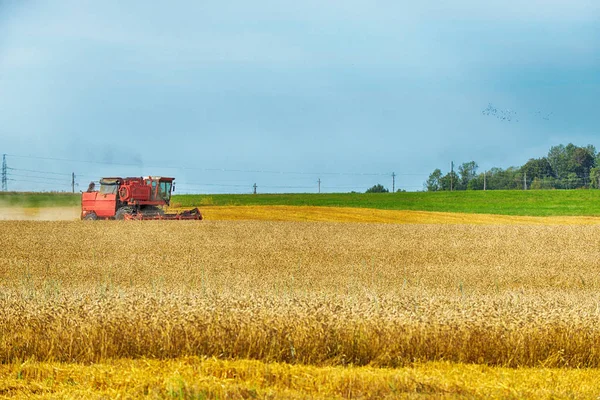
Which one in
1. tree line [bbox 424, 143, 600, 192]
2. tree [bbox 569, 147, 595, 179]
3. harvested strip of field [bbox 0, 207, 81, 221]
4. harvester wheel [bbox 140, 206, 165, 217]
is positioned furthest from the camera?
tree [bbox 569, 147, 595, 179]

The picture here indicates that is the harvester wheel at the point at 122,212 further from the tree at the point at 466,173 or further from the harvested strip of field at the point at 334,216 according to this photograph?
the tree at the point at 466,173

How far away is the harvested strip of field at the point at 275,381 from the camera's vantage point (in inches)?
217

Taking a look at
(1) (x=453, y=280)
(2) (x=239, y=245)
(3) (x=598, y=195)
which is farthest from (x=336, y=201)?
(1) (x=453, y=280)

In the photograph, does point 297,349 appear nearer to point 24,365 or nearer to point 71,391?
point 71,391

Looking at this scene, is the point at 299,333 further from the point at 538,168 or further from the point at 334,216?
the point at 538,168

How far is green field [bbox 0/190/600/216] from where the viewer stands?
36.7m

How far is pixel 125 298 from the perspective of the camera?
7.52 m

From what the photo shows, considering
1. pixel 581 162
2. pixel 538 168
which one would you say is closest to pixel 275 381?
pixel 538 168

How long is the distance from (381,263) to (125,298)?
7.66 meters

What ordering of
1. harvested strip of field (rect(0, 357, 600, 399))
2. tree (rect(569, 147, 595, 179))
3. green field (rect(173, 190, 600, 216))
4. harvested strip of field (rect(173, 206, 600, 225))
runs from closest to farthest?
harvested strip of field (rect(0, 357, 600, 399))
harvested strip of field (rect(173, 206, 600, 225))
green field (rect(173, 190, 600, 216))
tree (rect(569, 147, 595, 179))

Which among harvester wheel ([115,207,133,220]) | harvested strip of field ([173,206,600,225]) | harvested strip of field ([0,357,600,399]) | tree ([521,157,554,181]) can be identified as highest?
tree ([521,157,554,181])

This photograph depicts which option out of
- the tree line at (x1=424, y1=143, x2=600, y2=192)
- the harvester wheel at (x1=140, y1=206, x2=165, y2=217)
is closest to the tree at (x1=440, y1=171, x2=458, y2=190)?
the tree line at (x1=424, y1=143, x2=600, y2=192)

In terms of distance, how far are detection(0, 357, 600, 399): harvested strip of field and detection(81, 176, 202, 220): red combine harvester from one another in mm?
16261

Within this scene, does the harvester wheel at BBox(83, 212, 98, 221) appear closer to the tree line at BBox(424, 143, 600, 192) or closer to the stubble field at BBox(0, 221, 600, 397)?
the stubble field at BBox(0, 221, 600, 397)
